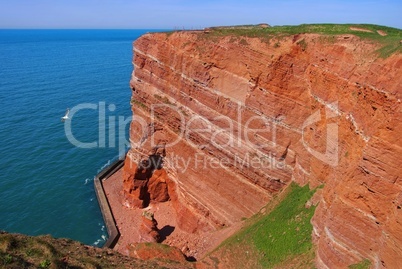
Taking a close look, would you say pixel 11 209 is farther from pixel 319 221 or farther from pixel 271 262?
pixel 319 221

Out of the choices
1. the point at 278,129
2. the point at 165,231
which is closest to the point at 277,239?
the point at 278,129

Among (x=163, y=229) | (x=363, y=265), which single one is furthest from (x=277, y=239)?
(x=163, y=229)

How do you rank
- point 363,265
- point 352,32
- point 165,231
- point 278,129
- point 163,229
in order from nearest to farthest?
1. point 363,265
2. point 352,32
3. point 278,129
4. point 165,231
5. point 163,229

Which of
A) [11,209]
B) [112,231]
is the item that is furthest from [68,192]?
[112,231]

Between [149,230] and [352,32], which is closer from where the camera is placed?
[352,32]

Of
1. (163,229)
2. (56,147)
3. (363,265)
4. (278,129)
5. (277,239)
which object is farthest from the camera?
(56,147)

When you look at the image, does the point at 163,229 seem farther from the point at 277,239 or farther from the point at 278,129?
the point at 278,129

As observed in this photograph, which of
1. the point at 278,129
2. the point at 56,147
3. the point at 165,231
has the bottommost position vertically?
the point at 165,231

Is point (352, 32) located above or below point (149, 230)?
above

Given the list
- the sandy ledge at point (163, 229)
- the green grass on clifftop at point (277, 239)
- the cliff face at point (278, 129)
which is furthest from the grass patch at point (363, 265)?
the sandy ledge at point (163, 229)
